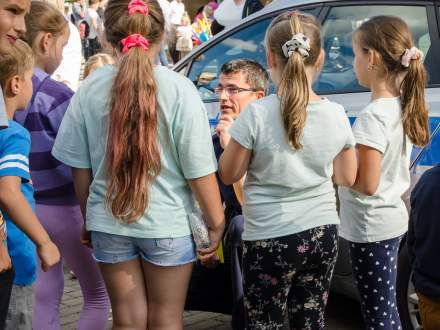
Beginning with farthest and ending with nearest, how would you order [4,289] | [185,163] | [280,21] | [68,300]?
1. [68,300]
2. [280,21]
3. [185,163]
4. [4,289]

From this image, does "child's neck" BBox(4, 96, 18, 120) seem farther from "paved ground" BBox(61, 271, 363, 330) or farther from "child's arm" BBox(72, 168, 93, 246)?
"paved ground" BBox(61, 271, 363, 330)

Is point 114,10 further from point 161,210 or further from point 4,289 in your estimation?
point 4,289

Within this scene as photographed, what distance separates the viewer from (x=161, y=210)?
2805mm

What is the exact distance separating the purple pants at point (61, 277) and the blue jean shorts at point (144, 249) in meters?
0.49

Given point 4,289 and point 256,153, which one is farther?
point 256,153

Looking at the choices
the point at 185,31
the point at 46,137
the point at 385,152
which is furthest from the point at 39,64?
the point at 185,31

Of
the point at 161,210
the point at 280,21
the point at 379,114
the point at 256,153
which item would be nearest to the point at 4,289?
the point at 161,210

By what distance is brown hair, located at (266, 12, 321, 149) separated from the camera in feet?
9.18

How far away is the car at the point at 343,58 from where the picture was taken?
3.77 metres

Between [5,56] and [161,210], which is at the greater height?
[5,56]

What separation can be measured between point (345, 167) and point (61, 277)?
55.9 inches

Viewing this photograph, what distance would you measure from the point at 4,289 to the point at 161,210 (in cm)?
65

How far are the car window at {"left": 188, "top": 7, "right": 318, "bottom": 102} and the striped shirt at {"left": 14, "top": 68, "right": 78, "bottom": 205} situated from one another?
1.82 m

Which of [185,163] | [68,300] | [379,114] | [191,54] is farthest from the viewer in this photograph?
[191,54]
